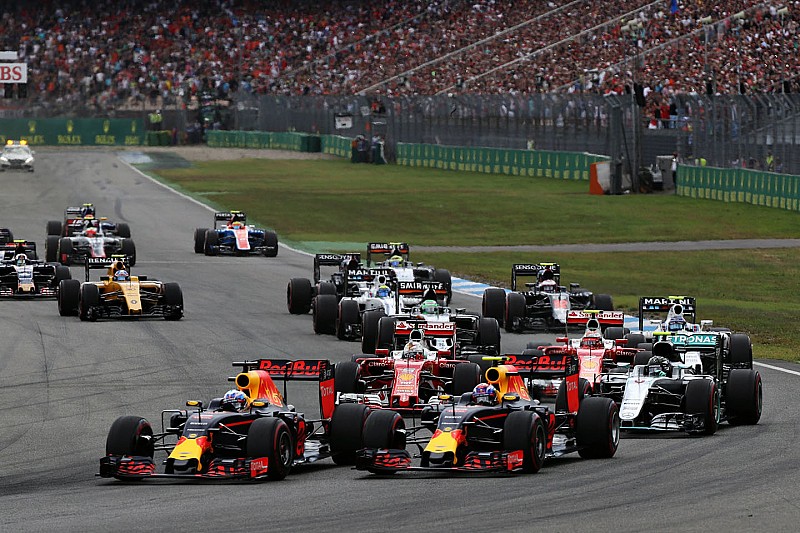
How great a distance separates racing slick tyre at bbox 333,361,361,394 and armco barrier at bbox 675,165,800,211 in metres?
36.3

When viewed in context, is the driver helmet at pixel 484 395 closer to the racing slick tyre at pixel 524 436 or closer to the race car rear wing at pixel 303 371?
the racing slick tyre at pixel 524 436

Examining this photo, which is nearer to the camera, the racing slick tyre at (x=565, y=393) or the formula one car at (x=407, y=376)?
the racing slick tyre at (x=565, y=393)

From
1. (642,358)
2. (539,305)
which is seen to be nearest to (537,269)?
(539,305)

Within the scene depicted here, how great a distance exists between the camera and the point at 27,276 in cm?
3347

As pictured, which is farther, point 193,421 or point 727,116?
point 727,116

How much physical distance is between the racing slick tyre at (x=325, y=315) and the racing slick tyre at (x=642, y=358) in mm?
8854

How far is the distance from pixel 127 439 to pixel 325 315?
41.7 ft

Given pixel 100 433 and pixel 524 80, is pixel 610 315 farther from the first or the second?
pixel 524 80

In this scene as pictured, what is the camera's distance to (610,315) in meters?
23.9

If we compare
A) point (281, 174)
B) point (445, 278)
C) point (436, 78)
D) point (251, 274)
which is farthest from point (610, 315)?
point (436, 78)

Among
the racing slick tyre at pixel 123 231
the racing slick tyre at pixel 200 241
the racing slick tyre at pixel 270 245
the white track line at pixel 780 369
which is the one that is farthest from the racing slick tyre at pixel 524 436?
the racing slick tyre at pixel 123 231

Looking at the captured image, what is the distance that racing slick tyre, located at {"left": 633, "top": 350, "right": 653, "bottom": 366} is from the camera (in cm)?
1958

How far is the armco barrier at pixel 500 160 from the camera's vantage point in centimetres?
7200

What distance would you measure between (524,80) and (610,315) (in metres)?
65.1
